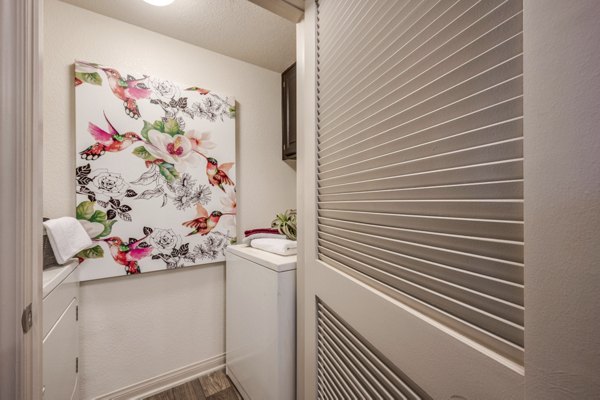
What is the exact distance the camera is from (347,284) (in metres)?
0.61

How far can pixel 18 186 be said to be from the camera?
0.45 metres

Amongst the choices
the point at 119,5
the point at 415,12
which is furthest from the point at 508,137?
the point at 119,5

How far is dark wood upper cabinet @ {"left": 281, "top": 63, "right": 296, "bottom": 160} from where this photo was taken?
5.62ft

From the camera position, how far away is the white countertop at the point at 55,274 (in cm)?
78

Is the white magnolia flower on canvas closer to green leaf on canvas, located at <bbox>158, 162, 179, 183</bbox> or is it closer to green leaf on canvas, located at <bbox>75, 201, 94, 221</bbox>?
green leaf on canvas, located at <bbox>158, 162, 179, 183</bbox>

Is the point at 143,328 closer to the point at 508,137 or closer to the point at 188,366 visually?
the point at 188,366

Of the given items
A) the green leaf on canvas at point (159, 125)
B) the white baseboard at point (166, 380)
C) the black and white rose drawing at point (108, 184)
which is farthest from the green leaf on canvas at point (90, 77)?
the white baseboard at point (166, 380)

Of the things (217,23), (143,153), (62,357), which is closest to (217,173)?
(143,153)

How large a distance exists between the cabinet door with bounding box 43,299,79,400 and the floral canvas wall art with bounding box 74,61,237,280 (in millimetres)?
257

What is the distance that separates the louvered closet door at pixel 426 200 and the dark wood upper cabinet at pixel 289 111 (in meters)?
1.03

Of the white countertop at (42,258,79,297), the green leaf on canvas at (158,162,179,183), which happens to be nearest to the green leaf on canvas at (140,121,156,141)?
the green leaf on canvas at (158,162,179,183)

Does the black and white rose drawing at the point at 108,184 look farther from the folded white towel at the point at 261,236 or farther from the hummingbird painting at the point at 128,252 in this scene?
the folded white towel at the point at 261,236

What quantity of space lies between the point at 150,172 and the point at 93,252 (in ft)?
1.62

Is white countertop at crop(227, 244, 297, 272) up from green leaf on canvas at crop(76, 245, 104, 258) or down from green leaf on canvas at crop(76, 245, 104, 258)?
down
